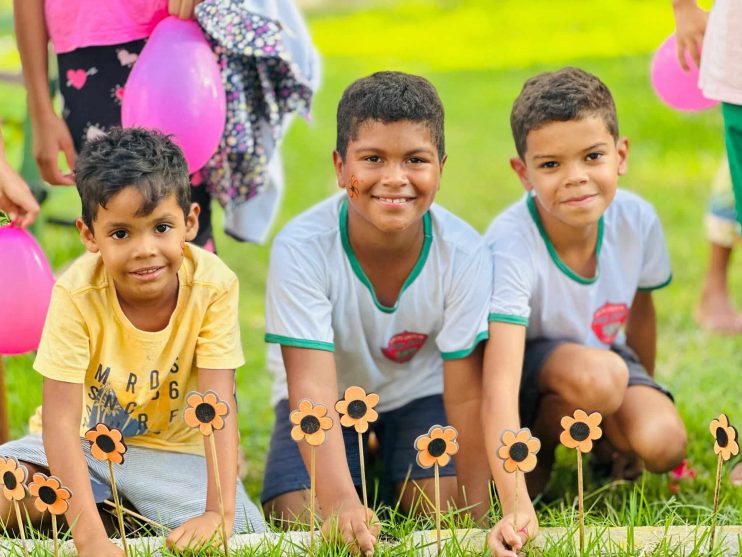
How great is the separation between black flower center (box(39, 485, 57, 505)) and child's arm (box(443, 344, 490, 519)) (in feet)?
3.14

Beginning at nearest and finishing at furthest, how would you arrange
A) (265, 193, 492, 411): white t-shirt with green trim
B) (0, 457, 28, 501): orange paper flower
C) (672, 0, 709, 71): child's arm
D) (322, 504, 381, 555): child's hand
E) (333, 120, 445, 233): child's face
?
(0, 457, 28, 501): orange paper flower
(322, 504, 381, 555): child's hand
(333, 120, 445, 233): child's face
(265, 193, 492, 411): white t-shirt with green trim
(672, 0, 709, 71): child's arm

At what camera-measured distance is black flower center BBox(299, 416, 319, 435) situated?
1996 millimetres

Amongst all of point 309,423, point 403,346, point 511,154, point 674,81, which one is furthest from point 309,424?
point 511,154

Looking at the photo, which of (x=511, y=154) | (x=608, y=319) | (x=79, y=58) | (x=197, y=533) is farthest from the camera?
(x=511, y=154)

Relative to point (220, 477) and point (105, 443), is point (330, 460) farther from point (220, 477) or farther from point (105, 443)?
point (105, 443)

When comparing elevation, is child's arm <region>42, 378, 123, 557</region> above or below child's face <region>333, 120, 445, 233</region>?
below

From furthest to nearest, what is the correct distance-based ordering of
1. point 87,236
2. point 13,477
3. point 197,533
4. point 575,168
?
point 575,168 → point 87,236 → point 197,533 → point 13,477

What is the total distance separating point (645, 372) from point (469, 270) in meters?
0.67

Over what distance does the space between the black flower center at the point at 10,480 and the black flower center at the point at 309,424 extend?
1.66 feet

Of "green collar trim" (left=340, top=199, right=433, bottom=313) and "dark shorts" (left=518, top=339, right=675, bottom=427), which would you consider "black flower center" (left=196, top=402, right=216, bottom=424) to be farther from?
"dark shorts" (left=518, top=339, right=675, bottom=427)

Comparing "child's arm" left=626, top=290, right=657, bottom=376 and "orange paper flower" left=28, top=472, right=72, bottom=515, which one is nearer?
"orange paper flower" left=28, top=472, right=72, bottom=515

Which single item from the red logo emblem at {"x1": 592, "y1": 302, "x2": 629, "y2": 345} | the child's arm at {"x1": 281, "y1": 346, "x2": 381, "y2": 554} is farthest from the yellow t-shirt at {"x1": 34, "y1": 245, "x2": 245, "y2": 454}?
the red logo emblem at {"x1": 592, "y1": 302, "x2": 629, "y2": 345}

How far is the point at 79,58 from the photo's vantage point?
2.59 m

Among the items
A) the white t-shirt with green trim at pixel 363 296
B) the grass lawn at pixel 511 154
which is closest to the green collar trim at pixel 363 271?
the white t-shirt with green trim at pixel 363 296
